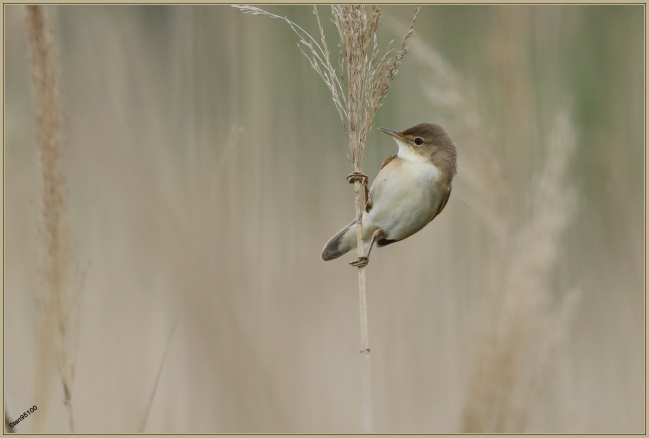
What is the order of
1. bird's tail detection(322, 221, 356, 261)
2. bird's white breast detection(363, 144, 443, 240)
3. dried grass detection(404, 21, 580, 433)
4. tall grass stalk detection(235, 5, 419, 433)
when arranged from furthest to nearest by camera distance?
bird's tail detection(322, 221, 356, 261)
bird's white breast detection(363, 144, 443, 240)
tall grass stalk detection(235, 5, 419, 433)
dried grass detection(404, 21, 580, 433)

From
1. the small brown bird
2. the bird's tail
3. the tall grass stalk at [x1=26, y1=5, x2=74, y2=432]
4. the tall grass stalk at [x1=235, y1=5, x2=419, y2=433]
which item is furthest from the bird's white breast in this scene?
the tall grass stalk at [x1=26, y1=5, x2=74, y2=432]

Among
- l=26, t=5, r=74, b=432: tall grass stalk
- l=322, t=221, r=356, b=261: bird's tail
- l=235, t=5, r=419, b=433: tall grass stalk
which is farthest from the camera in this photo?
l=322, t=221, r=356, b=261: bird's tail

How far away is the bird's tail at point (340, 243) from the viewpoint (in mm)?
2957

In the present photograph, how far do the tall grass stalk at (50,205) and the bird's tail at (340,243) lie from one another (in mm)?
1612

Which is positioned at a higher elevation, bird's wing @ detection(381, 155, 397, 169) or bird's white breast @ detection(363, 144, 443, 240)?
bird's wing @ detection(381, 155, 397, 169)

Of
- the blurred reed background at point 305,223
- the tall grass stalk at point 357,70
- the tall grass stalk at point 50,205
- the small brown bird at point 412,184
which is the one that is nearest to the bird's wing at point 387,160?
the small brown bird at point 412,184

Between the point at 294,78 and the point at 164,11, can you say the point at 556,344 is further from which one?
the point at 164,11

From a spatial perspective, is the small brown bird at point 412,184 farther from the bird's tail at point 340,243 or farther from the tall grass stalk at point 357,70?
the tall grass stalk at point 357,70

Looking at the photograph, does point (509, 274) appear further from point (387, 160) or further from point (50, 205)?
point (50, 205)

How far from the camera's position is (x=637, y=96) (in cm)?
302

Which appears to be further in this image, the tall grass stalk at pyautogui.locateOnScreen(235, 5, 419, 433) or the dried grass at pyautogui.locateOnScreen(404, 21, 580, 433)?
the tall grass stalk at pyautogui.locateOnScreen(235, 5, 419, 433)

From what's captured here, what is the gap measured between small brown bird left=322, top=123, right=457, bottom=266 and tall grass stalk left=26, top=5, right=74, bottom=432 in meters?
1.57

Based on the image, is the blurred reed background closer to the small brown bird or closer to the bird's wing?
the small brown bird

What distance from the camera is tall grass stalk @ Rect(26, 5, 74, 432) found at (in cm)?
149
